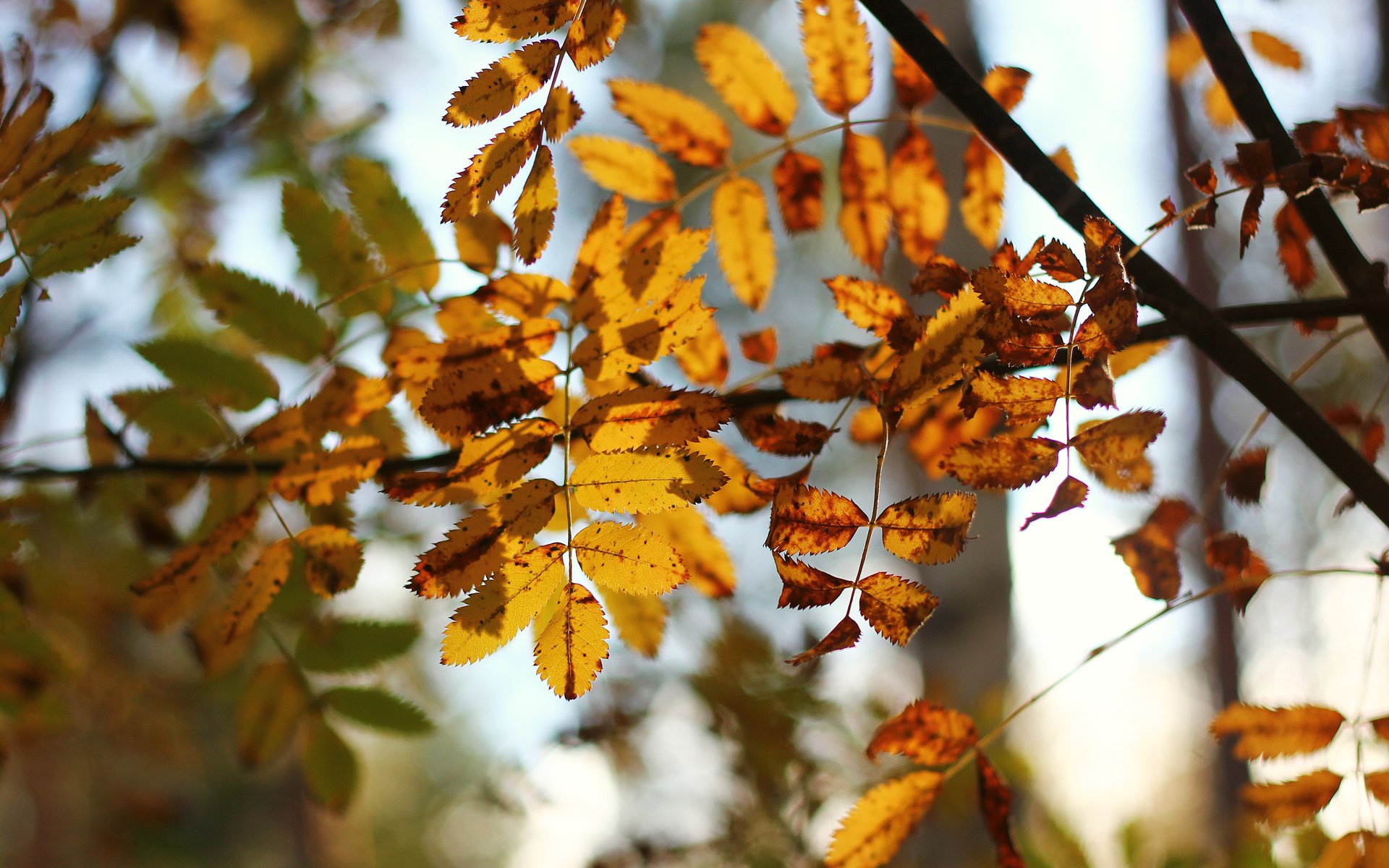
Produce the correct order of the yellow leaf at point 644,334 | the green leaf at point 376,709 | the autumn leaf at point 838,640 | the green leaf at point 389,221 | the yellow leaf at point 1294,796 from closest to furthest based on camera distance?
1. the autumn leaf at point 838,640
2. the yellow leaf at point 644,334
3. the yellow leaf at point 1294,796
4. the green leaf at point 389,221
5. the green leaf at point 376,709

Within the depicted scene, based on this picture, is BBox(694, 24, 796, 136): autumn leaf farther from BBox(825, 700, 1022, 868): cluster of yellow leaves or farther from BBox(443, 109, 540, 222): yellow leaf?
BBox(825, 700, 1022, 868): cluster of yellow leaves

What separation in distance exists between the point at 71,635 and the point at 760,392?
2.36 meters

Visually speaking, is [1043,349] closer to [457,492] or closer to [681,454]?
[681,454]

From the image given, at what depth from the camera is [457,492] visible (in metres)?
0.65

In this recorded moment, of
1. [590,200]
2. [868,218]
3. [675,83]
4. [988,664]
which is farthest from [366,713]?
[675,83]

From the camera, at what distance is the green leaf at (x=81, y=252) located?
0.72 m

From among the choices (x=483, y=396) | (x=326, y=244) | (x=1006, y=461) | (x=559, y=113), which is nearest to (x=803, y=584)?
(x=1006, y=461)

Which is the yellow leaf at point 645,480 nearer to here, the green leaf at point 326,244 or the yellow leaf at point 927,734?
the yellow leaf at point 927,734

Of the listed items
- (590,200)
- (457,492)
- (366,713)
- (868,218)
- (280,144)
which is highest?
(590,200)

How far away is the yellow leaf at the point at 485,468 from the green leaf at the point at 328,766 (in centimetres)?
62

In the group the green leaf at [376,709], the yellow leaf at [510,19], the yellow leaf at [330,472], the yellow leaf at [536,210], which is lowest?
the green leaf at [376,709]

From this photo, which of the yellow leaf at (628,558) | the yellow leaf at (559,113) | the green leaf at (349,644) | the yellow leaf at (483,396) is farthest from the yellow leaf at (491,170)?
the green leaf at (349,644)

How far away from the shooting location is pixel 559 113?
65 cm

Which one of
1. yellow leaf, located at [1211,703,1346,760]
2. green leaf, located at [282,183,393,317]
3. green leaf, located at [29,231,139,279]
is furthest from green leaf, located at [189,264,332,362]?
yellow leaf, located at [1211,703,1346,760]
